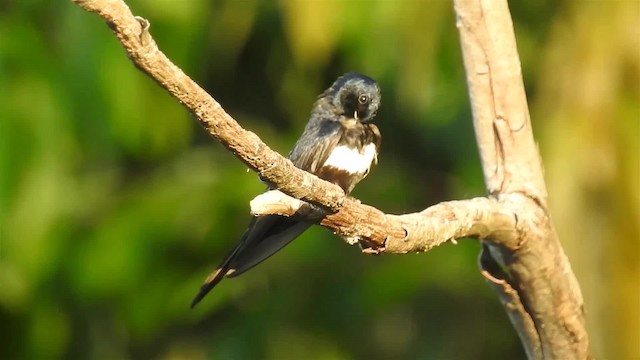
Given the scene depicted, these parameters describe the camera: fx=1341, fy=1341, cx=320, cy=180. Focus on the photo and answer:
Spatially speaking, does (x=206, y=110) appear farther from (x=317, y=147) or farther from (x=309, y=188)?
(x=317, y=147)

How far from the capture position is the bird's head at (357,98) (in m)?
2.89

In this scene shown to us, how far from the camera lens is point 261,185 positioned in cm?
454

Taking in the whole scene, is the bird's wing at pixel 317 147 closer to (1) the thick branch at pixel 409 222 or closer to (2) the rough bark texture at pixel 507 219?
(2) the rough bark texture at pixel 507 219

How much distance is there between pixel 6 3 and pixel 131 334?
4.38 feet

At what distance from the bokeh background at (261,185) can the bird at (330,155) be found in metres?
0.89

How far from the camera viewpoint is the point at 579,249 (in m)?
3.62

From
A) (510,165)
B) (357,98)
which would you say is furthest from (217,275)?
(510,165)

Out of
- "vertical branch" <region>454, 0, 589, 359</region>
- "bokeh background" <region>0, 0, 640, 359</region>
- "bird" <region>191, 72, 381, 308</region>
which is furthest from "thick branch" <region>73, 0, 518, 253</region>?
"bokeh background" <region>0, 0, 640, 359</region>

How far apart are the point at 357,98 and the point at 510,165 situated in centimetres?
38

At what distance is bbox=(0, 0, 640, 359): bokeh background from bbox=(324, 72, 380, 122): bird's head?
2.86 feet

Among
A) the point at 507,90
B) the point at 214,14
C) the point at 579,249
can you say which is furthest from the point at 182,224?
the point at 507,90

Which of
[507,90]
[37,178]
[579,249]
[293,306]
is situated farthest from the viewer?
[293,306]

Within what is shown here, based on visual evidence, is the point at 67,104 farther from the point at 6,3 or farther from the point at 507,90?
the point at 507,90

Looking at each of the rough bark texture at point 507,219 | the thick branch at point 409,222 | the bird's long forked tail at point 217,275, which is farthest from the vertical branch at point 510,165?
the bird's long forked tail at point 217,275
